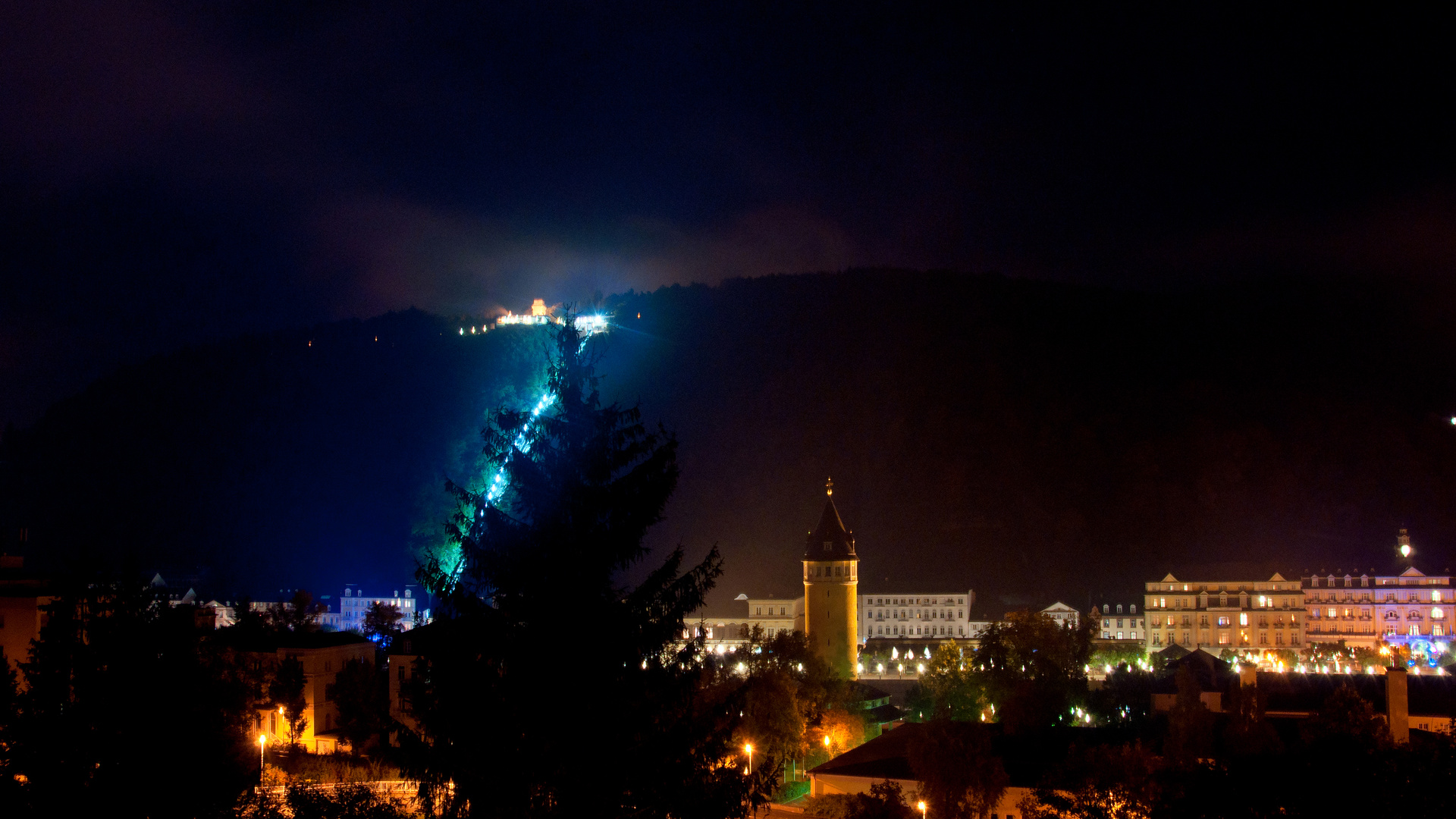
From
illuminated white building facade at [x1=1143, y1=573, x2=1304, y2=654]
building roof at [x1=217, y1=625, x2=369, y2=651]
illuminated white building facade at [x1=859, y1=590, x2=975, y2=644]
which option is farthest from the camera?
illuminated white building facade at [x1=859, y1=590, x2=975, y2=644]

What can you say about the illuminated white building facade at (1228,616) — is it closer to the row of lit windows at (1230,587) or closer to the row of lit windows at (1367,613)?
the row of lit windows at (1230,587)

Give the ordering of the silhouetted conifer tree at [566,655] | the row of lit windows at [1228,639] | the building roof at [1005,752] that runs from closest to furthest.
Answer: the silhouetted conifer tree at [566,655], the building roof at [1005,752], the row of lit windows at [1228,639]

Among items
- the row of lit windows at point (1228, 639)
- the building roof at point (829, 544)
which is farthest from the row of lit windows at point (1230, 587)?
the building roof at point (829, 544)

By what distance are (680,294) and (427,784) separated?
13323 centimetres

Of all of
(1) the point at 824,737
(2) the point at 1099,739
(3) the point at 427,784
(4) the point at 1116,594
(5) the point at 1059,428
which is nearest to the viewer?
(3) the point at 427,784

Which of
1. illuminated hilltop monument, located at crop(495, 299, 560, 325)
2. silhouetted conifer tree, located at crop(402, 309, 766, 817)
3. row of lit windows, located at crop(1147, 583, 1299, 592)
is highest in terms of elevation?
illuminated hilltop monument, located at crop(495, 299, 560, 325)

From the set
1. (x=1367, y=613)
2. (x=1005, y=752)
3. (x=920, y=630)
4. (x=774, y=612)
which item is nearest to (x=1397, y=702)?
(x=1005, y=752)

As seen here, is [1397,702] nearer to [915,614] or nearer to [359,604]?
[915,614]

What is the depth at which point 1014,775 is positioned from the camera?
26734 millimetres

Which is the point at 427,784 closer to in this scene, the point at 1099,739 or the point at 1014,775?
the point at 1014,775

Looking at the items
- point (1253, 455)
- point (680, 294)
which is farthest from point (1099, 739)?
point (680, 294)

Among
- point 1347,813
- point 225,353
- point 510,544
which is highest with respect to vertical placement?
point 225,353

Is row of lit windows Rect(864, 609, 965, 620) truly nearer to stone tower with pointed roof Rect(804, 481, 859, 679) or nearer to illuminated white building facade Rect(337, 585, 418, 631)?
stone tower with pointed roof Rect(804, 481, 859, 679)

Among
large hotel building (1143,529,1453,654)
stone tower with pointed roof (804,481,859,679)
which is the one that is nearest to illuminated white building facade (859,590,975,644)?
large hotel building (1143,529,1453,654)
